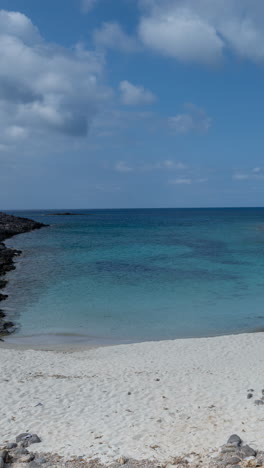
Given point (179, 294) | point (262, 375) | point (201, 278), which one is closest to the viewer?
point (262, 375)

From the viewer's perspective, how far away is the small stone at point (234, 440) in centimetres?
711

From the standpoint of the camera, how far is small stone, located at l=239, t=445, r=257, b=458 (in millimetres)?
6697

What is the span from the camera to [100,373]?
39.5 feet

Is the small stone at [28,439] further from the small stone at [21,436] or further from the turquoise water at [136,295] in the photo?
the turquoise water at [136,295]

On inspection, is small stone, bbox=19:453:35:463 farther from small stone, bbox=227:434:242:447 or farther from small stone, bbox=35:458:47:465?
small stone, bbox=227:434:242:447

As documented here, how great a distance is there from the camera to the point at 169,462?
6.68m

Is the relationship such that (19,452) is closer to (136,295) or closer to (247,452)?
(247,452)

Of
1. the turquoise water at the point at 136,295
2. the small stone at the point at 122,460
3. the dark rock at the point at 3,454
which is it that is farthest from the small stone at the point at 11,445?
the turquoise water at the point at 136,295

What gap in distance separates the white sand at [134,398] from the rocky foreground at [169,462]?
0.23 m

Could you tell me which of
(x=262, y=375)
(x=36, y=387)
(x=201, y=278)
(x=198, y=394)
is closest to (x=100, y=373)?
(x=36, y=387)

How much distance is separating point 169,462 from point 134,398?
326cm

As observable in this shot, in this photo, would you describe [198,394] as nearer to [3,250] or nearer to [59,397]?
[59,397]

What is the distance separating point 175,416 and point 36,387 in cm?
396

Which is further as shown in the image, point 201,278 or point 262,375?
point 201,278
